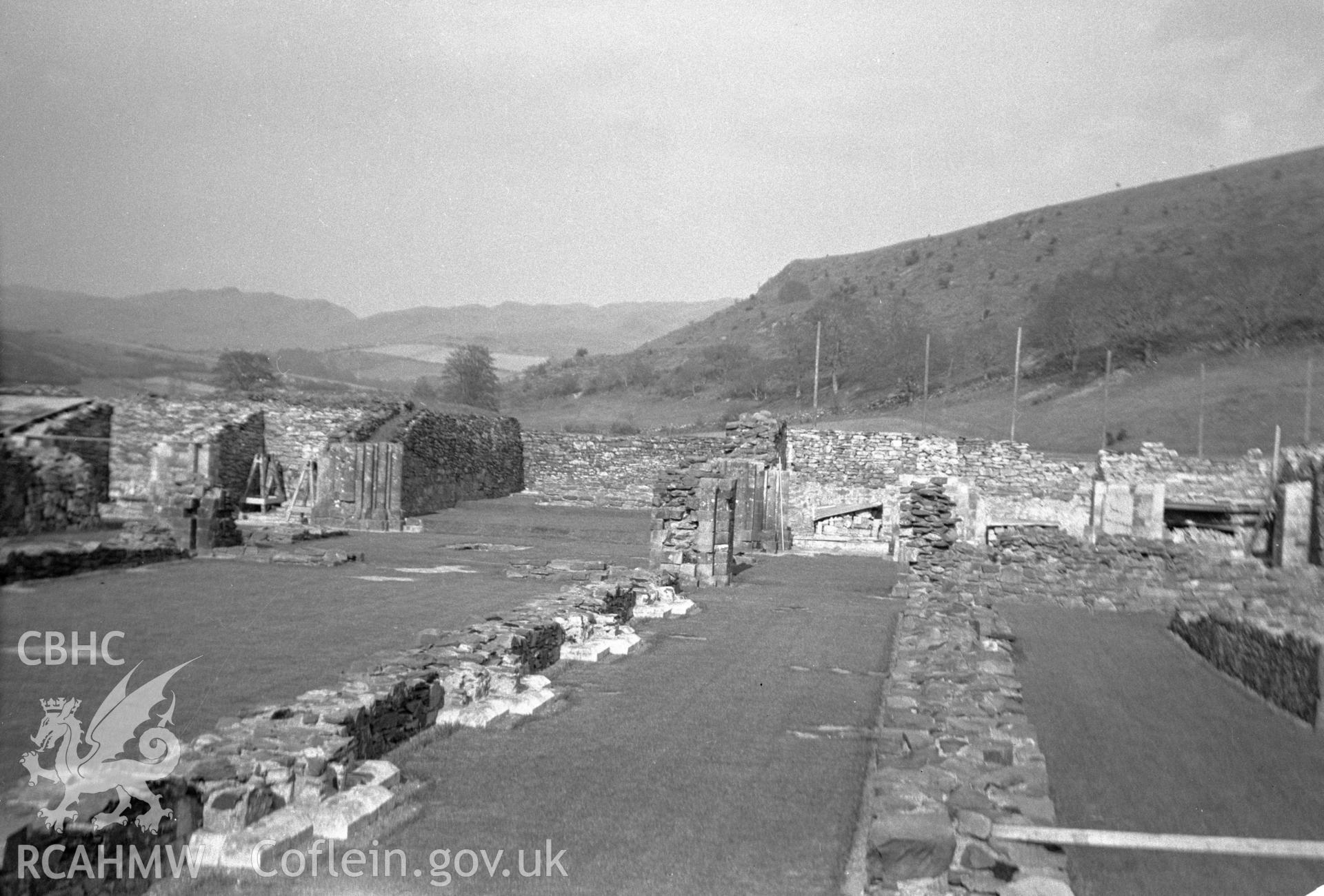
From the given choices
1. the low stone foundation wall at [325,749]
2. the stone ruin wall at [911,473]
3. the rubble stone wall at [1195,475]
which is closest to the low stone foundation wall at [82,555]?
the low stone foundation wall at [325,749]

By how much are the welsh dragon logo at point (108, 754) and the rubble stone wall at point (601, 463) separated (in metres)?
27.2

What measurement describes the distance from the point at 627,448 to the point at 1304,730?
97.1 feet

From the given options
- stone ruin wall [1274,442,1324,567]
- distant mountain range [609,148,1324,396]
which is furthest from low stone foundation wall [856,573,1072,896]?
distant mountain range [609,148,1324,396]

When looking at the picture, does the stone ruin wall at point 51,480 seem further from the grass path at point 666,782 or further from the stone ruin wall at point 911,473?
the stone ruin wall at point 911,473

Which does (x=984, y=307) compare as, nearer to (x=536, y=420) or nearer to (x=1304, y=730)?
(x=536, y=420)

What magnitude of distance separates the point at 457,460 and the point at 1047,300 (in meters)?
35.1

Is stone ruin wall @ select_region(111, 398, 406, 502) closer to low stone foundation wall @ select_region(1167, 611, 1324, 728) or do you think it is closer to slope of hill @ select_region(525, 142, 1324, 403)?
low stone foundation wall @ select_region(1167, 611, 1324, 728)

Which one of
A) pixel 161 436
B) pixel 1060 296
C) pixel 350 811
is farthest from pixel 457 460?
pixel 1060 296

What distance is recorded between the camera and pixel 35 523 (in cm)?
1988

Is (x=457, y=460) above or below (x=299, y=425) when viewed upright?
below

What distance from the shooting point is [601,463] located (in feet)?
124

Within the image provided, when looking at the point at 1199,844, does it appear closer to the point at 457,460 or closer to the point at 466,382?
the point at 457,460

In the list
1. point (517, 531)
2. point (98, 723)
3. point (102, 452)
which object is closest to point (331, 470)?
point (517, 531)

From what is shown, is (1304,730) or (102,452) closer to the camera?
(1304,730)
